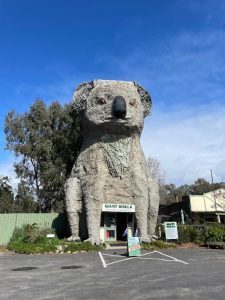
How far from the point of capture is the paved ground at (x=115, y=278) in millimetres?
8820

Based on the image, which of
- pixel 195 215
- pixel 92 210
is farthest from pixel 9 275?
pixel 195 215

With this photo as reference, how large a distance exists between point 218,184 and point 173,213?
44499 mm

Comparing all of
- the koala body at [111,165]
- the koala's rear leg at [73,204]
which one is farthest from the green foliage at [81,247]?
the koala's rear leg at [73,204]

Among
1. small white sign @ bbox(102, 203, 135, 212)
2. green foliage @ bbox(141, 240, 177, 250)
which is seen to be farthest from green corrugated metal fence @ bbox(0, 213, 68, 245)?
green foliage @ bbox(141, 240, 177, 250)

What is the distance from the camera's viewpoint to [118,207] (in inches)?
880

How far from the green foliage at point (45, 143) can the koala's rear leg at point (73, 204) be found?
822 centimetres

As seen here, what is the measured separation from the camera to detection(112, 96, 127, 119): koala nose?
70.6 feet

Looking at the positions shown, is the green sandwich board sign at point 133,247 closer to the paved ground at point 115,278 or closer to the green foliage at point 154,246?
the paved ground at point 115,278

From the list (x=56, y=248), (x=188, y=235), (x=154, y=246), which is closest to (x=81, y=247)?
(x=56, y=248)

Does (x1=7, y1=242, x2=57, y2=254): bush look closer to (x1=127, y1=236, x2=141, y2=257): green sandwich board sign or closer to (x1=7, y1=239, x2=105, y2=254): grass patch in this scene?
(x1=7, y1=239, x2=105, y2=254): grass patch

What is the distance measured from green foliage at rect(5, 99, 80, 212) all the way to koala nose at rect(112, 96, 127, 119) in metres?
9.96

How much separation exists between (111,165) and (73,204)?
3175 millimetres

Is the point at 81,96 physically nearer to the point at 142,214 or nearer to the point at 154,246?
the point at 142,214

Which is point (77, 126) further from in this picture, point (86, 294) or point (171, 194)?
point (171, 194)
